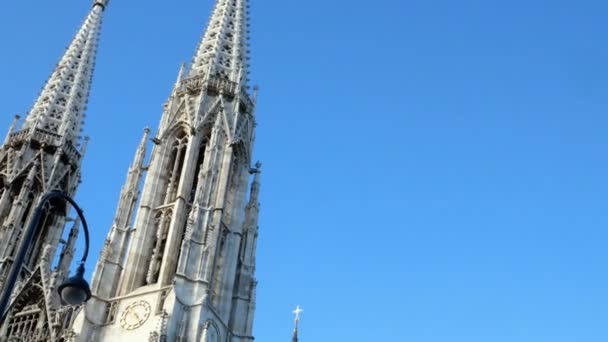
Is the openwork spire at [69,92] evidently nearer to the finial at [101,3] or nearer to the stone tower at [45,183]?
the stone tower at [45,183]

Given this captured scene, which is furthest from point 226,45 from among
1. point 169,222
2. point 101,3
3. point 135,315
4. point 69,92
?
point 135,315

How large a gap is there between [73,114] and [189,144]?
13775mm

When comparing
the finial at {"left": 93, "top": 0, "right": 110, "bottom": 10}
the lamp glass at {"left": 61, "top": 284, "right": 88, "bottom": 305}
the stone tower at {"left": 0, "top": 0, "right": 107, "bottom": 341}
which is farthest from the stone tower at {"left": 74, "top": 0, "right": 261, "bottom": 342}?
the finial at {"left": 93, "top": 0, "right": 110, "bottom": 10}

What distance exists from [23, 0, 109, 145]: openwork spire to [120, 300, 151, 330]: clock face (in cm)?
1718

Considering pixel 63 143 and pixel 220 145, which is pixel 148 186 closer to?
pixel 220 145

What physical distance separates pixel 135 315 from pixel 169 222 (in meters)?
4.87

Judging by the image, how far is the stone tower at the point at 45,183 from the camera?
3750 centimetres

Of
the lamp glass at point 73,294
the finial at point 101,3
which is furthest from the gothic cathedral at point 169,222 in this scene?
the lamp glass at point 73,294

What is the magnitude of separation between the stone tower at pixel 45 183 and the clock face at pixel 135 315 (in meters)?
3.16

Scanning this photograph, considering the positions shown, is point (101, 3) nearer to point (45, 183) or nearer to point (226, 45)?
point (226, 45)

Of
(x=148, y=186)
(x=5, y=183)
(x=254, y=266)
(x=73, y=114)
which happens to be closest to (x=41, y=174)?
(x=5, y=183)

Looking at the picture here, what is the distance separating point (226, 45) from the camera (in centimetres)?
4675

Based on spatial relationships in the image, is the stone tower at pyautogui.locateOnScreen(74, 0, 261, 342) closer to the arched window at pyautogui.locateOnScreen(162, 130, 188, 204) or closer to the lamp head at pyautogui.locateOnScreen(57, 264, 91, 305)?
the arched window at pyautogui.locateOnScreen(162, 130, 188, 204)

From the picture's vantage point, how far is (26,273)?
4147 cm
